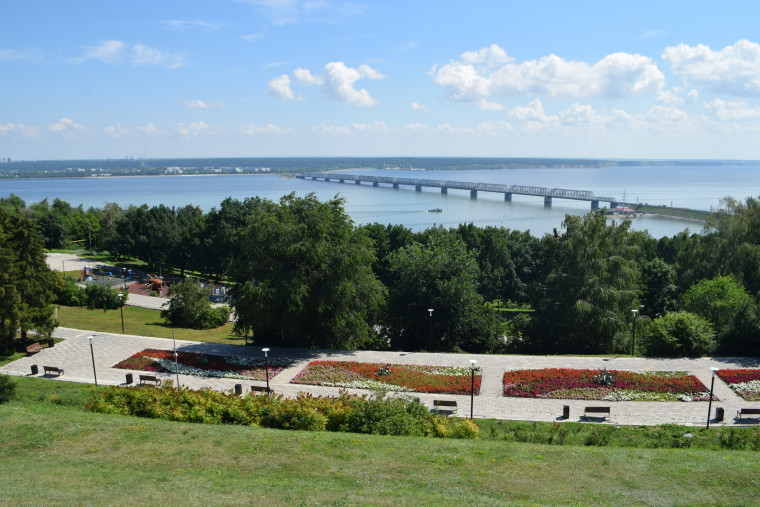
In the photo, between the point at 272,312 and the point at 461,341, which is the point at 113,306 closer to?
the point at 272,312

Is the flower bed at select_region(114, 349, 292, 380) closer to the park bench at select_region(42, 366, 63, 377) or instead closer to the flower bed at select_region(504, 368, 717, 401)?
the park bench at select_region(42, 366, 63, 377)

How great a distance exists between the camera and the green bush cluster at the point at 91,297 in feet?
113

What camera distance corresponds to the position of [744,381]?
18.0 meters

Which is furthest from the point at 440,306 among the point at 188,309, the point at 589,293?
the point at 188,309

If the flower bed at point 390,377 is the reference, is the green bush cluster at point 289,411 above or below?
above

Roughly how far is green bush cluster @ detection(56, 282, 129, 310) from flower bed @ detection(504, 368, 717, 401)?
1063 inches

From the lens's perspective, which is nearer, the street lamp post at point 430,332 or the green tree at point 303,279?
the green tree at point 303,279

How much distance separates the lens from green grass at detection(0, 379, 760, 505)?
951 cm

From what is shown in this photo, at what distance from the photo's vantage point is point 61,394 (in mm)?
17047

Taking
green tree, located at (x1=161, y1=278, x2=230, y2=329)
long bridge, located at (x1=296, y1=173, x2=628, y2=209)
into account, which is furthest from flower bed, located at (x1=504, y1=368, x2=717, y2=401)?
long bridge, located at (x1=296, y1=173, x2=628, y2=209)

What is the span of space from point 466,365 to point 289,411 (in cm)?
891

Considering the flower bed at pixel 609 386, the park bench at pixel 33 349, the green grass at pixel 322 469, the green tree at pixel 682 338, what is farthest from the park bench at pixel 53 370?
the green tree at pixel 682 338

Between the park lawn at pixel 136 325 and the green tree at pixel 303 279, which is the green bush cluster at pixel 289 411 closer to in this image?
the green tree at pixel 303 279

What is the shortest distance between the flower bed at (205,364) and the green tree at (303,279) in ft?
5.47
